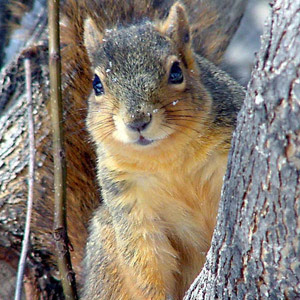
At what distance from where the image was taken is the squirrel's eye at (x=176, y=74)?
136 centimetres

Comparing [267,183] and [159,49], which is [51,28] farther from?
[267,183]

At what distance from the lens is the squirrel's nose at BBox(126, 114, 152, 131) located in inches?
46.4

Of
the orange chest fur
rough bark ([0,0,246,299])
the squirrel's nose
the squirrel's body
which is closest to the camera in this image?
the squirrel's nose

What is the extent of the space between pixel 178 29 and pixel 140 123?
1.53 feet

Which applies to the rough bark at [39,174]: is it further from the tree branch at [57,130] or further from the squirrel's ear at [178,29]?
the squirrel's ear at [178,29]

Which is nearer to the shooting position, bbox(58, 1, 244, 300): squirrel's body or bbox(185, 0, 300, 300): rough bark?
bbox(185, 0, 300, 300): rough bark

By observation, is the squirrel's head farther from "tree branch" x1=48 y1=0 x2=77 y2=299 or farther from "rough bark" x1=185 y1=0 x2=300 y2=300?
"rough bark" x1=185 y1=0 x2=300 y2=300

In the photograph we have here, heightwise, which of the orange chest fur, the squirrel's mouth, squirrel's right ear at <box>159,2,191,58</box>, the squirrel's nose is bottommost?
the orange chest fur

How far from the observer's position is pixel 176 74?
54.1 inches

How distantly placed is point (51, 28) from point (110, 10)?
557 millimetres

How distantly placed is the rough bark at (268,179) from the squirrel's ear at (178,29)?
28.1 inches

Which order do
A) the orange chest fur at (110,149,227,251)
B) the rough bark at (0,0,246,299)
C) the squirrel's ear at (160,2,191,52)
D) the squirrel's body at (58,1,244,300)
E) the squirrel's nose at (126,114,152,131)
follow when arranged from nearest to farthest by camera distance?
the squirrel's nose at (126,114,152,131), the squirrel's body at (58,1,244,300), the orange chest fur at (110,149,227,251), the squirrel's ear at (160,2,191,52), the rough bark at (0,0,246,299)

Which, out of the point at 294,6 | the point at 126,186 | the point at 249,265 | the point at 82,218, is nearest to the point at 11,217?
the point at 82,218

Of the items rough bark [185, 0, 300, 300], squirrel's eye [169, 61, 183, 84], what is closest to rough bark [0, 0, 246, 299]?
squirrel's eye [169, 61, 183, 84]
